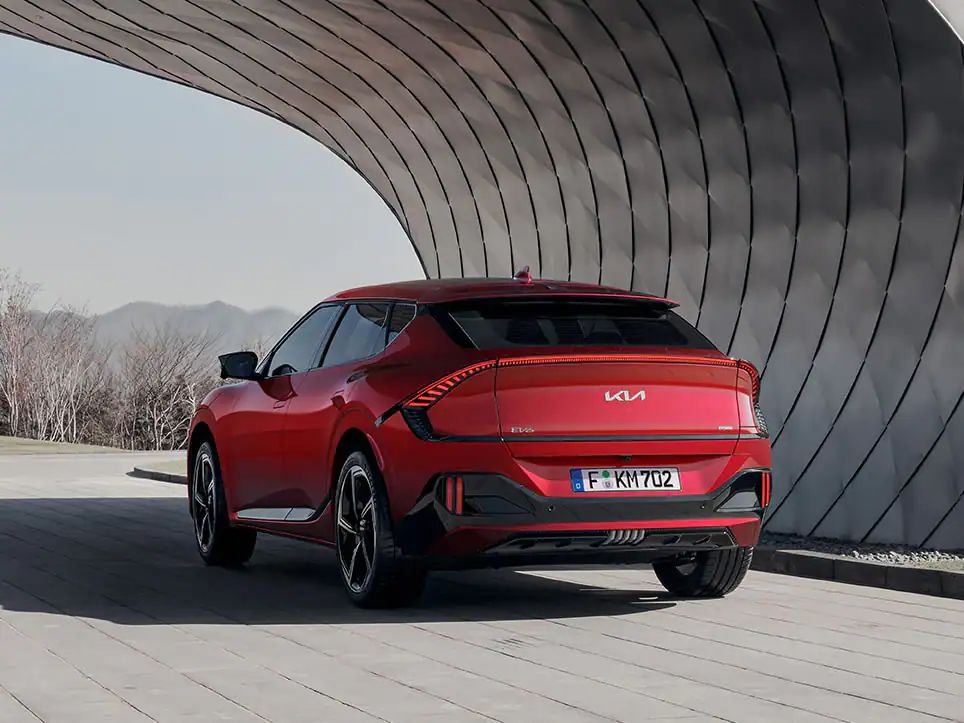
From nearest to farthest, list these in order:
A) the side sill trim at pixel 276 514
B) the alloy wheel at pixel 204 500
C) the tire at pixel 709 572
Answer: the tire at pixel 709 572, the side sill trim at pixel 276 514, the alloy wheel at pixel 204 500

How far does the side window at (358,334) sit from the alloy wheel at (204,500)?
176 cm

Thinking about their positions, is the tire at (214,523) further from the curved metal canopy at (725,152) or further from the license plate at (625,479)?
the curved metal canopy at (725,152)

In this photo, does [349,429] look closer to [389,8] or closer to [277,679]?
[277,679]

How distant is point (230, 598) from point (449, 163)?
18507mm

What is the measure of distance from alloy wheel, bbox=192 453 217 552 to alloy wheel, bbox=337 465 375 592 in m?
2.14

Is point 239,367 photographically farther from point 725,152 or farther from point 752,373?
point 725,152

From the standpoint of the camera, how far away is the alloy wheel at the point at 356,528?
7.52 meters

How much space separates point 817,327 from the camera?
50.4 ft

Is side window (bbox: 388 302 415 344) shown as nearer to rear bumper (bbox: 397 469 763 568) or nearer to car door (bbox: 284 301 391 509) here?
car door (bbox: 284 301 391 509)

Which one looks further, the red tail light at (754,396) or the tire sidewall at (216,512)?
the tire sidewall at (216,512)

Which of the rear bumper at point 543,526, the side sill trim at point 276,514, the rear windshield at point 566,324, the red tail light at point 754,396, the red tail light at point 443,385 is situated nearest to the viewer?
the rear bumper at point 543,526

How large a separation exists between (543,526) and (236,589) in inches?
91.6

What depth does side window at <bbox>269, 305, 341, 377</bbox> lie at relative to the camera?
8844 millimetres

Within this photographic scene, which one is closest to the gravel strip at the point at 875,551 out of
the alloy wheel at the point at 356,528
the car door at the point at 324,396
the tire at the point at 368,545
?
the tire at the point at 368,545
